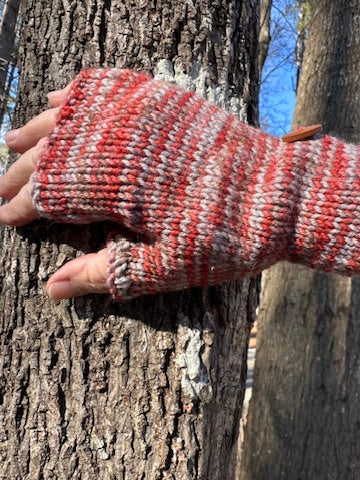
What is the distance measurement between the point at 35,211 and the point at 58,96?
0.26m

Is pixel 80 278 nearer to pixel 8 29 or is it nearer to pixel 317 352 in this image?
pixel 317 352

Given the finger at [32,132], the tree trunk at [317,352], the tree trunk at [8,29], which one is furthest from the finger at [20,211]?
the tree trunk at [8,29]

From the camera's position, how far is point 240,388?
130cm

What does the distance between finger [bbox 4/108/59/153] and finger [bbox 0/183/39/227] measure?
108mm

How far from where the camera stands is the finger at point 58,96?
108cm

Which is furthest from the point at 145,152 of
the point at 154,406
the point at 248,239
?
the point at 154,406

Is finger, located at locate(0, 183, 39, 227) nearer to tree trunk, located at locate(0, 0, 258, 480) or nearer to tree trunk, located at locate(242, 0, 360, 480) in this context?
tree trunk, located at locate(0, 0, 258, 480)

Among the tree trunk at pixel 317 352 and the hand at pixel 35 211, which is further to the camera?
the tree trunk at pixel 317 352

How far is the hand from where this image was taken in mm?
1037

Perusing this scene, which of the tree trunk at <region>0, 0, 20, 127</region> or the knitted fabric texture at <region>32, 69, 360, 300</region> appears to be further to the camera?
the tree trunk at <region>0, 0, 20, 127</region>

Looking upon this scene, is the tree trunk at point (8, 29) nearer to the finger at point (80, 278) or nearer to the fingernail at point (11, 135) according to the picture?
the fingernail at point (11, 135)

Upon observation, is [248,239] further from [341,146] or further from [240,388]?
[240,388]

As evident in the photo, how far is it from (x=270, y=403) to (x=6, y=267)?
2193 millimetres

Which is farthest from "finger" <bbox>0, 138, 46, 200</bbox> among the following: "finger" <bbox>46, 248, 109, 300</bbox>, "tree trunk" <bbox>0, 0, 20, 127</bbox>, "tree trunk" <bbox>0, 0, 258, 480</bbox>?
"tree trunk" <bbox>0, 0, 20, 127</bbox>
